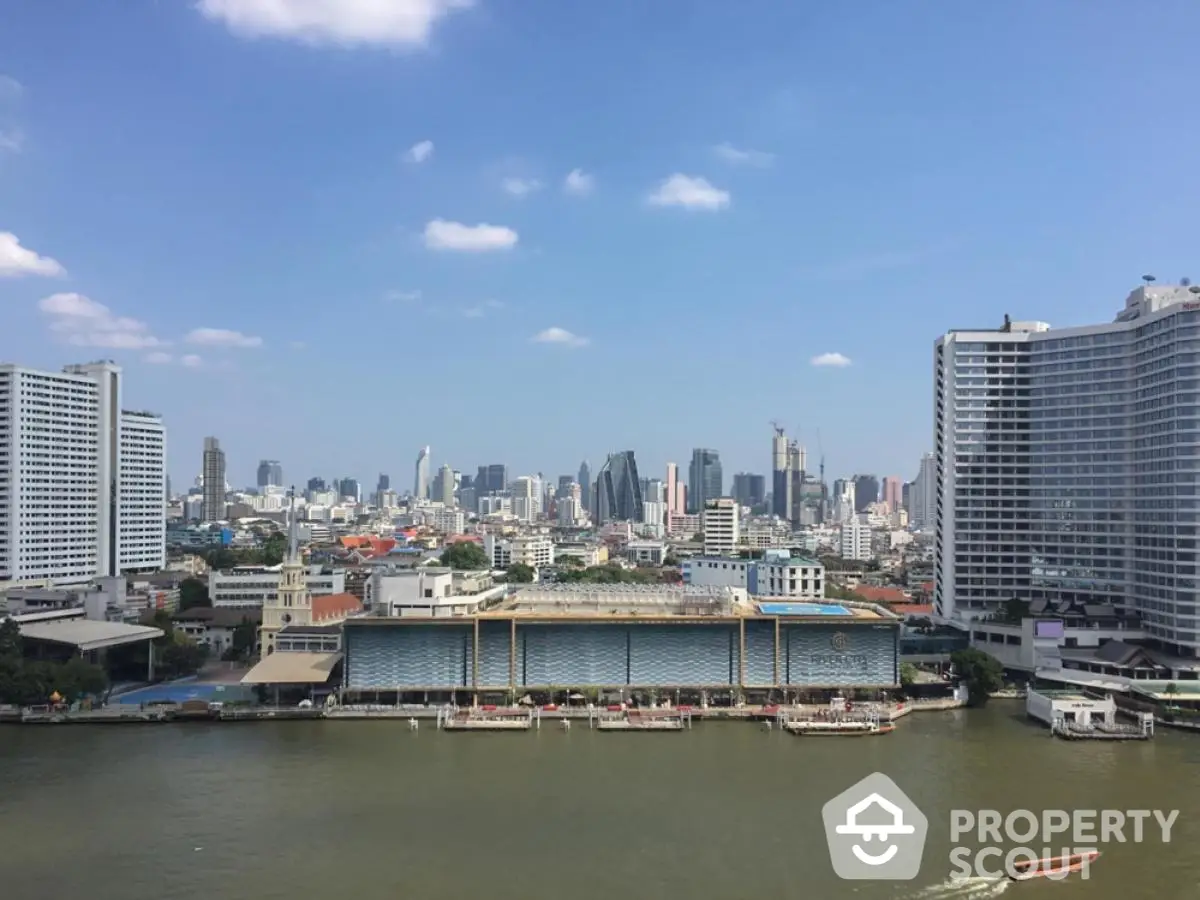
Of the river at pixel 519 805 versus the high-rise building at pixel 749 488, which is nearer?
the river at pixel 519 805

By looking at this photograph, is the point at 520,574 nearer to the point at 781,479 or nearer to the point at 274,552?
the point at 274,552

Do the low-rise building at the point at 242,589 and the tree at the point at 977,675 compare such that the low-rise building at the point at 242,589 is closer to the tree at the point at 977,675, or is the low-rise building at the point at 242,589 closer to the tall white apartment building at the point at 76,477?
the tall white apartment building at the point at 76,477

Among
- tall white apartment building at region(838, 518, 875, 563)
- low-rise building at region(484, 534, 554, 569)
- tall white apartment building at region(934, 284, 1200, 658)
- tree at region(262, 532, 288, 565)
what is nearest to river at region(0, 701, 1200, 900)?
tall white apartment building at region(934, 284, 1200, 658)

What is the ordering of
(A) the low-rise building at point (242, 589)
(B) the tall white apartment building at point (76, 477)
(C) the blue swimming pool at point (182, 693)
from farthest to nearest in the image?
1. (B) the tall white apartment building at point (76, 477)
2. (A) the low-rise building at point (242, 589)
3. (C) the blue swimming pool at point (182, 693)

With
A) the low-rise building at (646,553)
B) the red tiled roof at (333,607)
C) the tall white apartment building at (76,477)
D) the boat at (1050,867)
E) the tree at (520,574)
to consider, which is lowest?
the low-rise building at (646,553)

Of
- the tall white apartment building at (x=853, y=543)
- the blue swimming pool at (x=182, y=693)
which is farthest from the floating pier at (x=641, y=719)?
the tall white apartment building at (x=853, y=543)

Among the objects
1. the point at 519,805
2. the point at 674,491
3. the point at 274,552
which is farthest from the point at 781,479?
the point at 519,805

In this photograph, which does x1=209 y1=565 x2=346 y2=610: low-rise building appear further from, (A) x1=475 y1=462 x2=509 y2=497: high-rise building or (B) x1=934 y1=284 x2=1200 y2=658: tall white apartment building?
(A) x1=475 y1=462 x2=509 y2=497: high-rise building
